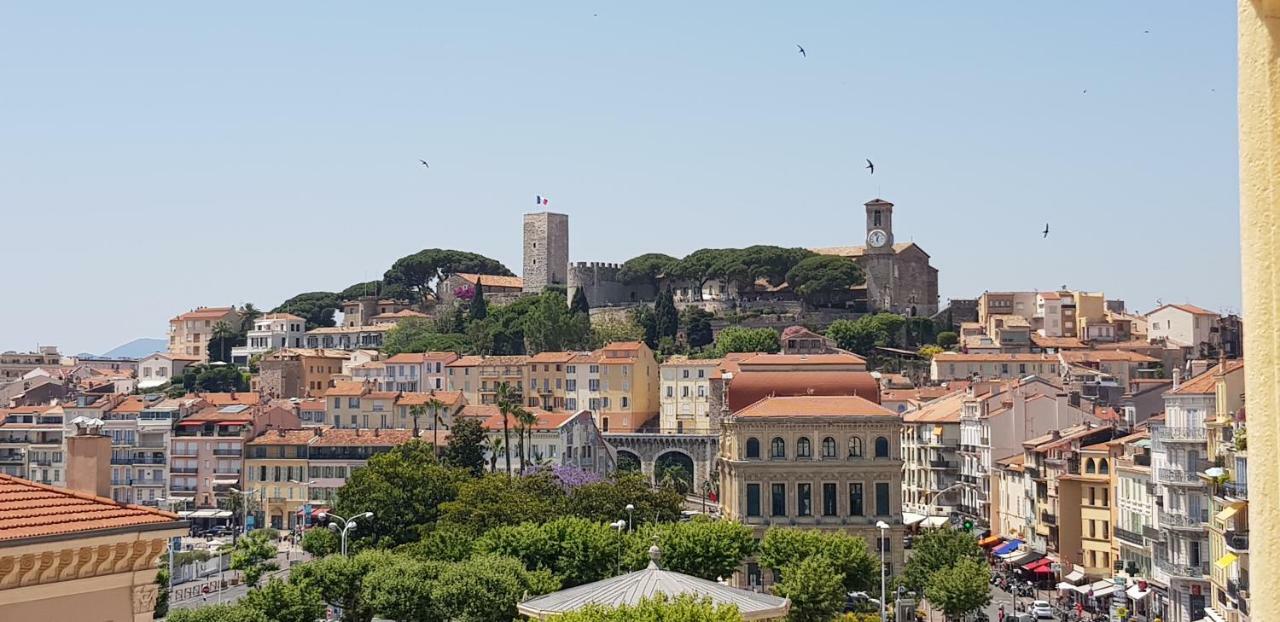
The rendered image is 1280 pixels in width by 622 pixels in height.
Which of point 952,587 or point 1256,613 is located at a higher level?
point 1256,613

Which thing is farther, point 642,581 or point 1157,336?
point 1157,336

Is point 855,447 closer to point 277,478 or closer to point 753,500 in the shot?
point 753,500

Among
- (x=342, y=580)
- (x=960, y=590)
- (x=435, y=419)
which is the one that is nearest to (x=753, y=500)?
(x=960, y=590)

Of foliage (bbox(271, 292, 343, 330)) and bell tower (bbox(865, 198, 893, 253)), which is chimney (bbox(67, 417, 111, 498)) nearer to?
bell tower (bbox(865, 198, 893, 253))

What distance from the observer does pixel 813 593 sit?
54344 millimetres

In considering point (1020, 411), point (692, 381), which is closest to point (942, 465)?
point (1020, 411)

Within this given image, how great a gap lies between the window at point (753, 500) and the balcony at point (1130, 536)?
13488 millimetres

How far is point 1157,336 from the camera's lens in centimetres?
14375

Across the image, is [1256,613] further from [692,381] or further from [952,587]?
[692,381]

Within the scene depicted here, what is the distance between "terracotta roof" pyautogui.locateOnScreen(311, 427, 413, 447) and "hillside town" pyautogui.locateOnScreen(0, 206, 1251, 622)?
25cm

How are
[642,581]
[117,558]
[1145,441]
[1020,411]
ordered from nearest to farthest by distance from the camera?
1. [117,558]
2. [642,581]
3. [1145,441]
4. [1020,411]

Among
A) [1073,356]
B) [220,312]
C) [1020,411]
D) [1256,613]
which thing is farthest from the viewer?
[220,312]

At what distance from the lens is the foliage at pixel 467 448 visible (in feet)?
311

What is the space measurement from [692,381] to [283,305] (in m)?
80.5
